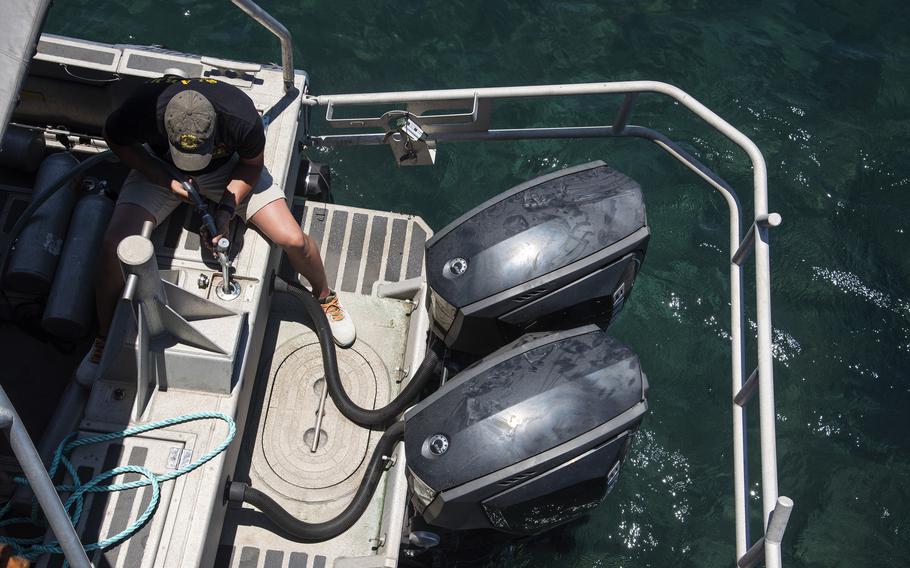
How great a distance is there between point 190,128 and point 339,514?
1.92 meters

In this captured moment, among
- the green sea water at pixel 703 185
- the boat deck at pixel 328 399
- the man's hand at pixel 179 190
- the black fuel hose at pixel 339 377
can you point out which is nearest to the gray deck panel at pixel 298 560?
the boat deck at pixel 328 399

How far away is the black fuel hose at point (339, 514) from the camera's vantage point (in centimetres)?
370

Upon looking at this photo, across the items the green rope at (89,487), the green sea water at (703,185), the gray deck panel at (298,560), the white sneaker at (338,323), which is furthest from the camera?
the green sea water at (703,185)

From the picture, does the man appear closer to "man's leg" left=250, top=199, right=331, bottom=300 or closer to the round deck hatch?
"man's leg" left=250, top=199, right=331, bottom=300

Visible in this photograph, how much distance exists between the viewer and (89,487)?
3.26 m

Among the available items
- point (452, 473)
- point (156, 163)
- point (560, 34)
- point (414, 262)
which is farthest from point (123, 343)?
point (560, 34)

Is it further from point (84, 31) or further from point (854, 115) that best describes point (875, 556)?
point (84, 31)

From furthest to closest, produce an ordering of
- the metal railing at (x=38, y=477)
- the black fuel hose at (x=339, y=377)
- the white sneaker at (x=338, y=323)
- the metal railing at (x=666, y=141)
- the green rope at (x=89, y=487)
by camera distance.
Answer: the white sneaker at (x=338, y=323)
the black fuel hose at (x=339, y=377)
the metal railing at (x=666, y=141)
the green rope at (x=89, y=487)
the metal railing at (x=38, y=477)

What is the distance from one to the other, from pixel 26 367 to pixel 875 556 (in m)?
4.78

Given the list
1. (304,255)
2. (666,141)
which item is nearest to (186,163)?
(304,255)

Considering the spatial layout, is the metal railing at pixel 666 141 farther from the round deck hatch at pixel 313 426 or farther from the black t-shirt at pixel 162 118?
the round deck hatch at pixel 313 426

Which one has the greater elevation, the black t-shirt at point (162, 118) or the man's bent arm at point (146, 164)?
the black t-shirt at point (162, 118)

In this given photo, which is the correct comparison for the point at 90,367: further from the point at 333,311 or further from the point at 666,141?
the point at 666,141

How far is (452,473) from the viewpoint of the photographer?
3277mm
